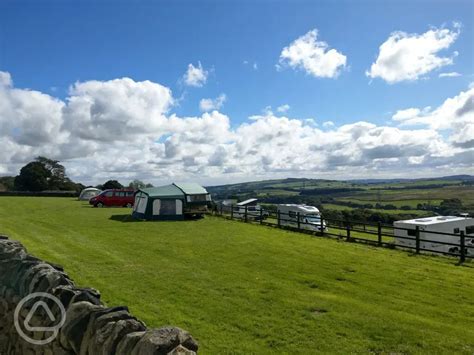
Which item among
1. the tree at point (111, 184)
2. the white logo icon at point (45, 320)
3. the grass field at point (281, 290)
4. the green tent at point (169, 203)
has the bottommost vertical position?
the grass field at point (281, 290)

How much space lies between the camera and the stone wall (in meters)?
3.04

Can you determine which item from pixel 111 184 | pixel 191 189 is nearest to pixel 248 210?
pixel 191 189

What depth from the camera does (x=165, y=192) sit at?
2825 cm

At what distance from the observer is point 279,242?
17031mm

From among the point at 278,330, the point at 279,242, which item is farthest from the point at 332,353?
the point at 279,242

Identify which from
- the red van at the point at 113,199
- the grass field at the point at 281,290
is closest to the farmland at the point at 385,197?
the red van at the point at 113,199

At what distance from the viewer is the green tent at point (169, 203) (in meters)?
26.9

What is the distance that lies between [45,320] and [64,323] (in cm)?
62

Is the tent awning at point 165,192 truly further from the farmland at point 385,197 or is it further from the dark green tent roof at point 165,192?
the farmland at point 385,197

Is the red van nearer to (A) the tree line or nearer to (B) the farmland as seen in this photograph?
(B) the farmland

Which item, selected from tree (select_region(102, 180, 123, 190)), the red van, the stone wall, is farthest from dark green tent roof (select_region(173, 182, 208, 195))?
tree (select_region(102, 180, 123, 190))

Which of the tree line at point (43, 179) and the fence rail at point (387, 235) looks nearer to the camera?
the fence rail at point (387, 235)

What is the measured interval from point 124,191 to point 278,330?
1354 inches

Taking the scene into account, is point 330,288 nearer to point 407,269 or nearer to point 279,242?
point 407,269
